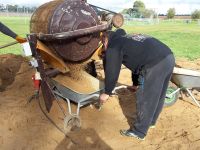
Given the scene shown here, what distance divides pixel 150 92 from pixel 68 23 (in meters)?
1.41

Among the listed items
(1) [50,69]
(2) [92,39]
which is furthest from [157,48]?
(1) [50,69]

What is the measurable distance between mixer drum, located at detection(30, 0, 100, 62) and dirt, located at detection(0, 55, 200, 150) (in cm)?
95

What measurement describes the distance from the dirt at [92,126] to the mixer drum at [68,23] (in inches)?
37.5

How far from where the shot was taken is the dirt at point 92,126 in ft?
16.4

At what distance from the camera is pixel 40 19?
5383 millimetres

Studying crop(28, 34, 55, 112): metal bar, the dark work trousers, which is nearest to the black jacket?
the dark work trousers

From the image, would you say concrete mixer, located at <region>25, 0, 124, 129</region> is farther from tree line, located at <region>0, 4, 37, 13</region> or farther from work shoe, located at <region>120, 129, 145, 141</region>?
tree line, located at <region>0, 4, 37, 13</region>

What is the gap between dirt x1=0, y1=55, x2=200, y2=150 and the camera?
500 cm

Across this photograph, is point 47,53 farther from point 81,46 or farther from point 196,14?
point 196,14

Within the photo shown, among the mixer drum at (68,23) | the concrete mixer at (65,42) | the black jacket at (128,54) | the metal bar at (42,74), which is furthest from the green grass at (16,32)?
the black jacket at (128,54)

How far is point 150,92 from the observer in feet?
16.5

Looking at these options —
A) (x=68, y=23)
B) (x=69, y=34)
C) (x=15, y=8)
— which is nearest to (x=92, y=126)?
(x=69, y=34)

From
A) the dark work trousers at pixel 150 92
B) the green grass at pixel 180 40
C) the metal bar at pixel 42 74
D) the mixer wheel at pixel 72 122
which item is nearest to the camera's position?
the dark work trousers at pixel 150 92

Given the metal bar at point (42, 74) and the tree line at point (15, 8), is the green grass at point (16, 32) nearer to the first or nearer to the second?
the metal bar at point (42, 74)
